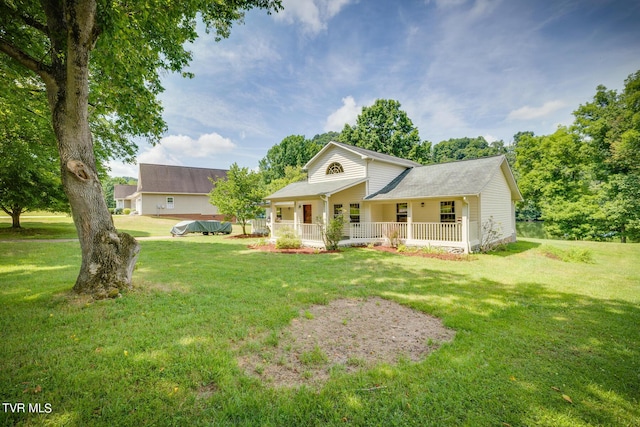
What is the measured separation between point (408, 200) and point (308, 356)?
36.8 feet

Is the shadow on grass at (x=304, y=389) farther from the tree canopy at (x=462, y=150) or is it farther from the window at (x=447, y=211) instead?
the tree canopy at (x=462, y=150)

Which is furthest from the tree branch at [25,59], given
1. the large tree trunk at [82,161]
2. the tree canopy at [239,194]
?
the tree canopy at [239,194]

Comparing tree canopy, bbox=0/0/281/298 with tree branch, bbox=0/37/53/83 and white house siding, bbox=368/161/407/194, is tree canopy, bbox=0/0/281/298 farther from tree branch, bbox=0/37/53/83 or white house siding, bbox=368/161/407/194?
white house siding, bbox=368/161/407/194

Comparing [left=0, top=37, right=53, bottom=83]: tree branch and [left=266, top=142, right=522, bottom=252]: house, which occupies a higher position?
[left=0, top=37, right=53, bottom=83]: tree branch

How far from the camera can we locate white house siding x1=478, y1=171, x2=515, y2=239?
521 inches

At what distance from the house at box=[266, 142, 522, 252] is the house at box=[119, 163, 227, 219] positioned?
21.3m

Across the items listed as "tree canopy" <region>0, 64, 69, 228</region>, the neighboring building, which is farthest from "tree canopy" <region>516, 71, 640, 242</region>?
the neighboring building

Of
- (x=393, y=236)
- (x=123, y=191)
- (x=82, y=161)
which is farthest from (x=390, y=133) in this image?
(x=123, y=191)

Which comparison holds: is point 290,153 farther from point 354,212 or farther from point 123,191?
point 123,191

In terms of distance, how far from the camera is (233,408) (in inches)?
96.3

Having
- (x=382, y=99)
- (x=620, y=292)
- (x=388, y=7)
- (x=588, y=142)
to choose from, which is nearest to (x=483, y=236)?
(x=620, y=292)

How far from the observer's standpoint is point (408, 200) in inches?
523

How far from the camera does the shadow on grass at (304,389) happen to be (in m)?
2.45

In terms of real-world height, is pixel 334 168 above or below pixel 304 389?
above
